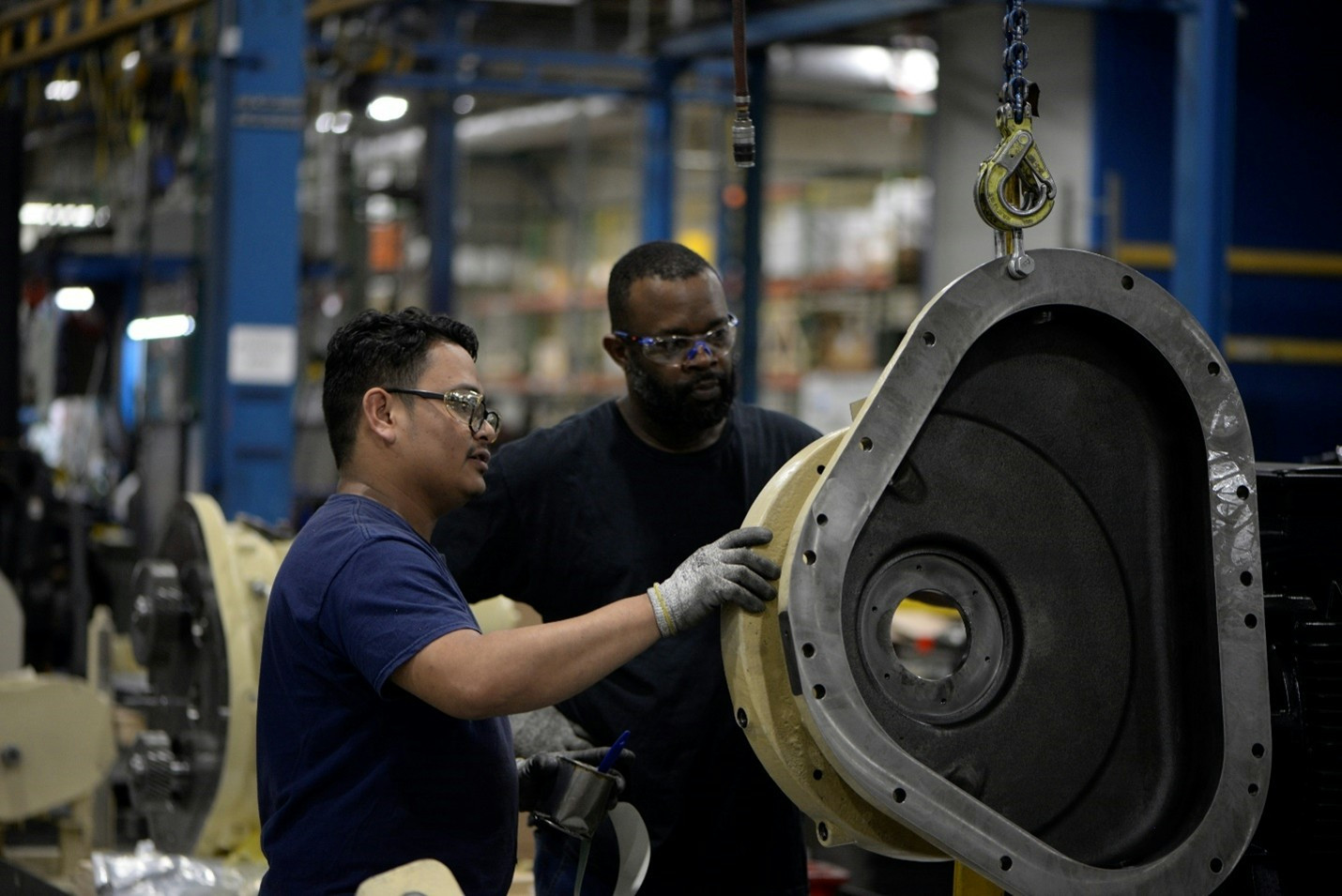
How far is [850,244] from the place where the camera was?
1052 cm

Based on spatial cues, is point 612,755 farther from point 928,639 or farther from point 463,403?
point 928,639

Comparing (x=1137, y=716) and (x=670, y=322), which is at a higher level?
(x=670, y=322)

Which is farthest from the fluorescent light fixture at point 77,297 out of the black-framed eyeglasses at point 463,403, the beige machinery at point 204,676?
the black-framed eyeglasses at point 463,403

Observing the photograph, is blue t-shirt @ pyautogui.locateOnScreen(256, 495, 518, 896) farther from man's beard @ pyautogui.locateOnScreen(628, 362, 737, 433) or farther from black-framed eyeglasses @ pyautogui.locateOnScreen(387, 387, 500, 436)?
man's beard @ pyautogui.locateOnScreen(628, 362, 737, 433)

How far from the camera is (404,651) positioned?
68.6 inches

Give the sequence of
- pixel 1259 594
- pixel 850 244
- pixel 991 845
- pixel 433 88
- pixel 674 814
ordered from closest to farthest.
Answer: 1. pixel 991 845
2. pixel 1259 594
3. pixel 674 814
4. pixel 433 88
5. pixel 850 244

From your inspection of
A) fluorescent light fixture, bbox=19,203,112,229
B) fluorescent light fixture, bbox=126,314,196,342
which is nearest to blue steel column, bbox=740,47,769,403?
fluorescent light fixture, bbox=126,314,196,342

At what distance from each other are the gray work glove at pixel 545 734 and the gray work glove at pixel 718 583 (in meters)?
0.61

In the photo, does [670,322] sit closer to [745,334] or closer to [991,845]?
[991,845]

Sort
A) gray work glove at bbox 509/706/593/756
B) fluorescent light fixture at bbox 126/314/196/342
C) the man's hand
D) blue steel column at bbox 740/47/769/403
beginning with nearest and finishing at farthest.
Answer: the man's hand → gray work glove at bbox 509/706/593/756 → fluorescent light fixture at bbox 126/314/196/342 → blue steel column at bbox 740/47/769/403

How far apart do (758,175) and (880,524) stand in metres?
5.98

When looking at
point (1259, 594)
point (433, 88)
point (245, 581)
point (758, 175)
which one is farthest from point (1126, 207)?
point (1259, 594)

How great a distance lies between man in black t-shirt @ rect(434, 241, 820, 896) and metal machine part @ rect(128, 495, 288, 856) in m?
0.85

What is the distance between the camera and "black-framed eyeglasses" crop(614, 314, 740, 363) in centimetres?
247
